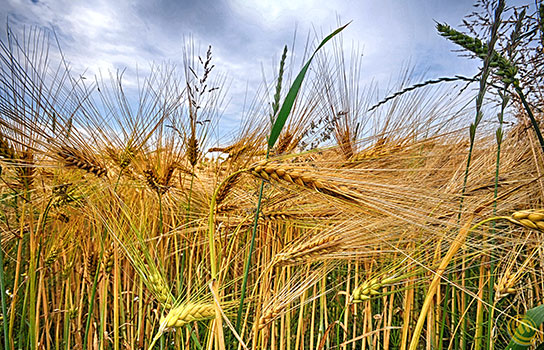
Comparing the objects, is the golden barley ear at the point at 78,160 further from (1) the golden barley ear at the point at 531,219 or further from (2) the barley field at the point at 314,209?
(1) the golden barley ear at the point at 531,219

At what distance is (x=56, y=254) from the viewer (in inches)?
51.1

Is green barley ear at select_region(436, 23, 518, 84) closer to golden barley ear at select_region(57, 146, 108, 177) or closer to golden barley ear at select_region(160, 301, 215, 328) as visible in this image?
golden barley ear at select_region(160, 301, 215, 328)

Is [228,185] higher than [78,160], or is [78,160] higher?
[78,160]

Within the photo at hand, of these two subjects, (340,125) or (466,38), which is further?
(340,125)

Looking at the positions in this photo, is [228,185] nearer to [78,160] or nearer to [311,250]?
[311,250]

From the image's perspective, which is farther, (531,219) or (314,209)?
(314,209)

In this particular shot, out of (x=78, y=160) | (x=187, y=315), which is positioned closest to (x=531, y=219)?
(x=187, y=315)

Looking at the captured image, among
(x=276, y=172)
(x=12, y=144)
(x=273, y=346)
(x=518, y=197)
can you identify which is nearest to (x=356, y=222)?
(x=276, y=172)

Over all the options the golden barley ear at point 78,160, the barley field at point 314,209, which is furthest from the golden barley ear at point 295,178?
the golden barley ear at point 78,160

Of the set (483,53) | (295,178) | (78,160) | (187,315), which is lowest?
(187,315)

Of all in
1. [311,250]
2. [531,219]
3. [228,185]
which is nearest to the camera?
[531,219]

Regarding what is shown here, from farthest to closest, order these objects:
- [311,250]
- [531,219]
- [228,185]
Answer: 1. [228,185]
2. [311,250]
3. [531,219]

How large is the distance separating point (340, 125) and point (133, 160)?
0.92 m

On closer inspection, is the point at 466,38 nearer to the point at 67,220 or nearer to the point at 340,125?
the point at 340,125
